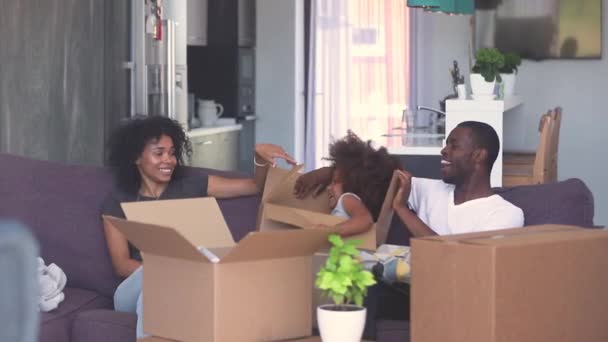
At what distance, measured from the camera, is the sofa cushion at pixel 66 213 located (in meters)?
3.51

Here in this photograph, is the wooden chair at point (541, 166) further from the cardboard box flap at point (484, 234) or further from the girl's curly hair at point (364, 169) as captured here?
the cardboard box flap at point (484, 234)

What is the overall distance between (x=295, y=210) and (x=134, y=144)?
85 cm

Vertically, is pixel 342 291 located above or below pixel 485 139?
below

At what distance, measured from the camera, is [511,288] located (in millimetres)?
2154

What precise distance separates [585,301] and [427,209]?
1096 millimetres

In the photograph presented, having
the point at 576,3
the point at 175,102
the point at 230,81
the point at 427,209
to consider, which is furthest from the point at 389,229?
the point at 576,3

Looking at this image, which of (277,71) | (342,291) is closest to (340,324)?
(342,291)

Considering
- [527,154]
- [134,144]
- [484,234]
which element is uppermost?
[134,144]

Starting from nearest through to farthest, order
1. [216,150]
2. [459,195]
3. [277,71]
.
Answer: [459,195], [216,150], [277,71]

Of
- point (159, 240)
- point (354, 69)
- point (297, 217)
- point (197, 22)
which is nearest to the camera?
point (159, 240)

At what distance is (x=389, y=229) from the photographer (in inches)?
135

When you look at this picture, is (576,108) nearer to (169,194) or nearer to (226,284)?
(169,194)

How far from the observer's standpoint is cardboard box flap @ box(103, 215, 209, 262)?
2.29m

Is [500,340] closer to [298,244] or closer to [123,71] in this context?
[298,244]
